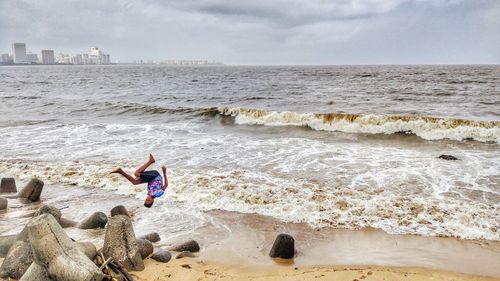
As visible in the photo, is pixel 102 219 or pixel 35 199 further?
pixel 35 199

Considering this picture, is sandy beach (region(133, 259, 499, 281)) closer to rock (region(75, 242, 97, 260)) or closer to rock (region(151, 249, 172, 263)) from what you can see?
rock (region(151, 249, 172, 263))

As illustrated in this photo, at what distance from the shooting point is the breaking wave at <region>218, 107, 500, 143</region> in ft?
64.9

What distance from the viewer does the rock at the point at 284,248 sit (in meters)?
7.28

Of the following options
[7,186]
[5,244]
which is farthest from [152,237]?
[7,186]

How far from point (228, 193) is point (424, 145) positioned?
448 inches

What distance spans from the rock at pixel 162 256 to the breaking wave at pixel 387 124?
16650mm

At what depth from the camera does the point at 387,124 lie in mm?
22125

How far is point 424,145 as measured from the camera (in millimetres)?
18047

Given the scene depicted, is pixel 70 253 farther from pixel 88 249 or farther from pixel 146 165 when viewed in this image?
pixel 146 165

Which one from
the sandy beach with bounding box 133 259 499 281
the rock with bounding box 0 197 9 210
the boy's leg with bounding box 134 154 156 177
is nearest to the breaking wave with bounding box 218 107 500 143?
the sandy beach with bounding box 133 259 499 281

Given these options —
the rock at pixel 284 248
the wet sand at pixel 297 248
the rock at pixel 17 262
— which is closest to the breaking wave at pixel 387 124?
the wet sand at pixel 297 248

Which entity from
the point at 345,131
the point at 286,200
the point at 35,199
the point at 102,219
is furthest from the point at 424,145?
the point at 35,199

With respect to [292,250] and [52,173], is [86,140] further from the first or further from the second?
[292,250]

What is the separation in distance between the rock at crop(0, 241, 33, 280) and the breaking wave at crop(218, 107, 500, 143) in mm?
18276
